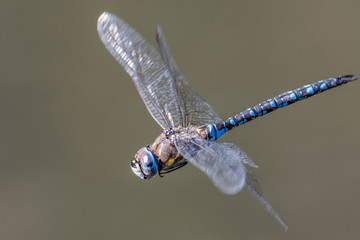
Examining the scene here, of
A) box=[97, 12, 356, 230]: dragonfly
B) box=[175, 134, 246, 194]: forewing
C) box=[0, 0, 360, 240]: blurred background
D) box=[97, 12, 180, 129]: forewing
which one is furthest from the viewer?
box=[0, 0, 360, 240]: blurred background

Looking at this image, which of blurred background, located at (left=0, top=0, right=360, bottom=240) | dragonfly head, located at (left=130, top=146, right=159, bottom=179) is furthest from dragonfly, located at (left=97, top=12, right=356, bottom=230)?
blurred background, located at (left=0, top=0, right=360, bottom=240)

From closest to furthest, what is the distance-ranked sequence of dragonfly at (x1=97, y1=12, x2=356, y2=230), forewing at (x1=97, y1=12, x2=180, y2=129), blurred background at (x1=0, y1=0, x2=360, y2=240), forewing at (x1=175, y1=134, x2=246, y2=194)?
forewing at (x1=175, y1=134, x2=246, y2=194) → dragonfly at (x1=97, y1=12, x2=356, y2=230) → forewing at (x1=97, y1=12, x2=180, y2=129) → blurred background at (x1=0, y1=0, x2=360, y2=240)

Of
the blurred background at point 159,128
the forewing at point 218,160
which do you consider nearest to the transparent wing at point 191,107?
the forewing at point 218,160

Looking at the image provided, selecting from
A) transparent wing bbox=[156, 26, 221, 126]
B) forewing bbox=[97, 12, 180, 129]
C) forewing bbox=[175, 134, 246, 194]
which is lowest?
forewing bbox=[175, 134, 246, 194]

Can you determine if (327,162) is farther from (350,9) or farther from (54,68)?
(54,68)

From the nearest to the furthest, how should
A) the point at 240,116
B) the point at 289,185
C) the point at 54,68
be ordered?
1. the point at 240,116
2. the point at 289,185
3. the point at 54,68

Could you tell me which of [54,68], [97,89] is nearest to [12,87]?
[54,68]

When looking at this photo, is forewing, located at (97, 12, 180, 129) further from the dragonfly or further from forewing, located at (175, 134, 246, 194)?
forewing, located at (175, 134, 246, 194)

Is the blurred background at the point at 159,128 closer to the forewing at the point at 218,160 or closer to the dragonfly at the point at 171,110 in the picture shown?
the dragonfly at the point at 171,110

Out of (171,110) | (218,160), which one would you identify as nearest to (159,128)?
(171,110)
